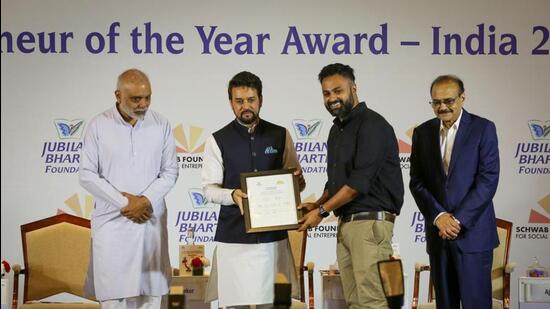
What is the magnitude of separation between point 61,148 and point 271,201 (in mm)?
2913

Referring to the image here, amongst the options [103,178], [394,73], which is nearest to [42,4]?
[103,178]

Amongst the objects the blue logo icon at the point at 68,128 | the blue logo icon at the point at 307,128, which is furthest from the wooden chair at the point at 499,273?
the blue logo icon at the point at 68,128

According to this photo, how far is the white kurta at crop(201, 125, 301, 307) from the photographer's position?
196 inches

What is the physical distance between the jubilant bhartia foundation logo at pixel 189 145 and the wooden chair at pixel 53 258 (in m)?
1.20

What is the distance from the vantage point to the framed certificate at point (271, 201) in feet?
16.0

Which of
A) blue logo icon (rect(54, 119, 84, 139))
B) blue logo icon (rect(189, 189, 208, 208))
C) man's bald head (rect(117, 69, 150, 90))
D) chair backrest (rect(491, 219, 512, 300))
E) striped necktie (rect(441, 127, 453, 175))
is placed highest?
man's bald head (rect(117, 69, 150, 90))

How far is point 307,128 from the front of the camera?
23.6 ft

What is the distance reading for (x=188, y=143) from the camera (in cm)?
721

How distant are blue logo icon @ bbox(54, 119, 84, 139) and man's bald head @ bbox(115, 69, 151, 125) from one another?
204 centimetres

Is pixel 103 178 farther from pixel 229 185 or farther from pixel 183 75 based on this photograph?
pixel 183 75

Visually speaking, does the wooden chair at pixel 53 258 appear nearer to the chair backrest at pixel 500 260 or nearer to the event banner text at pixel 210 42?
the event banner text at pixel 210 42

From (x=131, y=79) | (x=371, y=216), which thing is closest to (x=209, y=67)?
(x=131, y=79)

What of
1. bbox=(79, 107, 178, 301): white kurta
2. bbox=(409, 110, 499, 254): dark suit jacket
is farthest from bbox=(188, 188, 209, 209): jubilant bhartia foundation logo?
bbox=(409, 110, 499, 254): dark suit jacket

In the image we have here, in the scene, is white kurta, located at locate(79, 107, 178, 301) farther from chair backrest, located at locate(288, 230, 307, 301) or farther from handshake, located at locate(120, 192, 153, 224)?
chair backrest, located at locate(288, 230, 307, 301)
